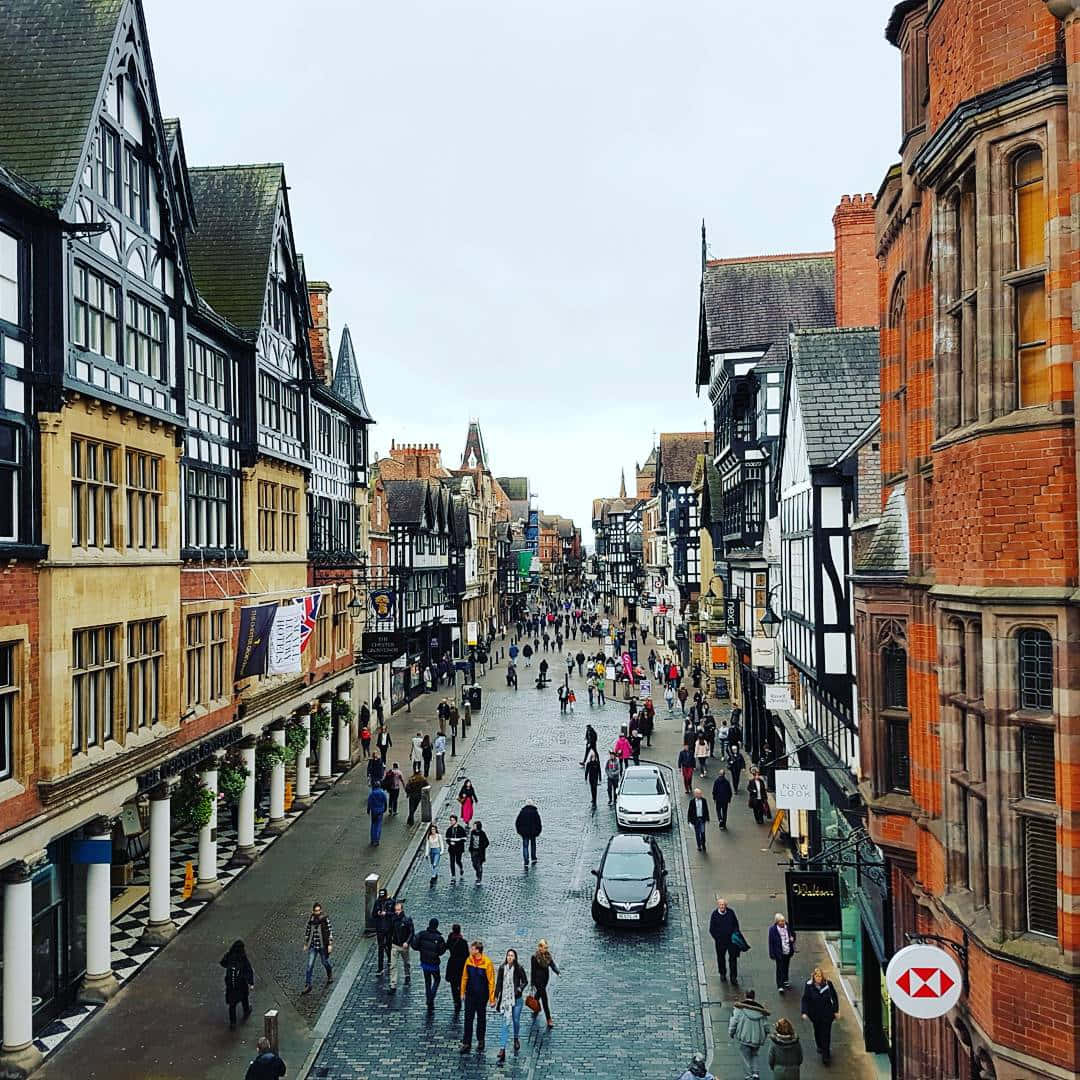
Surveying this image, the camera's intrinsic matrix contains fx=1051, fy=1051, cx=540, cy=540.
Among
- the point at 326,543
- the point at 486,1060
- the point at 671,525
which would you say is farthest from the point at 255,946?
the point at 671,525

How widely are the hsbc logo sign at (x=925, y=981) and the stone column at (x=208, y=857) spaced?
16.2 metres

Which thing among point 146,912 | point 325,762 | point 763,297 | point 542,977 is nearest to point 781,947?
point 542,977

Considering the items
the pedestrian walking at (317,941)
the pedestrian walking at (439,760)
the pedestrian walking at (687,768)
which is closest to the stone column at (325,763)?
the pedestrian walking at (439,760)

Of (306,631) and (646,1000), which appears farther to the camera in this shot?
(306,631)

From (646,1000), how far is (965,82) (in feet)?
44.5

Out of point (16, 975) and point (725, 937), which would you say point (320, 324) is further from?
point (725, 937)

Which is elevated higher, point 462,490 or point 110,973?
point 462,490

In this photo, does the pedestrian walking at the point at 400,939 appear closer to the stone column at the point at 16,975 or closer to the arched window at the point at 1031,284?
the stone column at the point at 16,975

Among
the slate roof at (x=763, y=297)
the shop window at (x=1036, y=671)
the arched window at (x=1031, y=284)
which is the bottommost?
the shop window at (x=1036, y=671)

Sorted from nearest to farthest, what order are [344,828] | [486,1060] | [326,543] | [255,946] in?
1. [486,1060]
2. [255,946]
3. [344,828]
4. [326,543]

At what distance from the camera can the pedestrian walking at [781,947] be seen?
54.5 feet

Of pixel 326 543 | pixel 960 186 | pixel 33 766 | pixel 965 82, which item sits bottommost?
pixel 33 766

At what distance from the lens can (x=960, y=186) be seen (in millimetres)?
8602

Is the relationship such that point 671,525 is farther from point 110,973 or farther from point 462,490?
point 110,973
